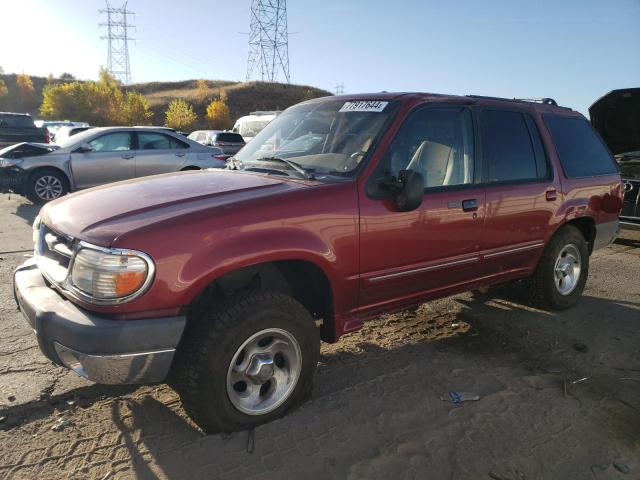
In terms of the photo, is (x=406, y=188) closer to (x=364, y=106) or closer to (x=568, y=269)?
Answer: (x=364, y=106)

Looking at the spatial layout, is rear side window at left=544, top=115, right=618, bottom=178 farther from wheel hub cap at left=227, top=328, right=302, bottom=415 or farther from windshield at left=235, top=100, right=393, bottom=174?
wheel hub cap at left=227, top=328, right=302, bottom=415

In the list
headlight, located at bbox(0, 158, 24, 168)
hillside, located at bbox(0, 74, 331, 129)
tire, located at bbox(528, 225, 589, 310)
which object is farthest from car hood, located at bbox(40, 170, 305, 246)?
hillside, located at bbox(0, 74, 331, 129)

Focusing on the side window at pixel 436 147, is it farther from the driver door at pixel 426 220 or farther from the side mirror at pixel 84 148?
the side mirror at pixel 84 148

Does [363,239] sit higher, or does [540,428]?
[363,239]

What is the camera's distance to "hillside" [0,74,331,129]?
75.2 metres

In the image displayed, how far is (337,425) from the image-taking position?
287 cm

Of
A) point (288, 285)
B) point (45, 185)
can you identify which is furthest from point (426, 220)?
point (45, 185)

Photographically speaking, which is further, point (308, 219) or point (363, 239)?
point (363, 239)

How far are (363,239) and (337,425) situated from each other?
110cm

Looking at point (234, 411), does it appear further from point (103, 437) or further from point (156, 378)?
point (103, 437)

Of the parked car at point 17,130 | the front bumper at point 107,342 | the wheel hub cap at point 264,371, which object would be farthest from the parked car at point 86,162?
the front bumper at point 107,342

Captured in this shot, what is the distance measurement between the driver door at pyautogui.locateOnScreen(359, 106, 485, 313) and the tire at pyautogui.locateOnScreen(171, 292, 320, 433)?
601 mm

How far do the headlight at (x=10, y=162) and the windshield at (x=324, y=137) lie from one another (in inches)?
314

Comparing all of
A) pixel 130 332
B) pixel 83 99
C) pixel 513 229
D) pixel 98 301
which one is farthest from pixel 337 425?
pixel 83 99
